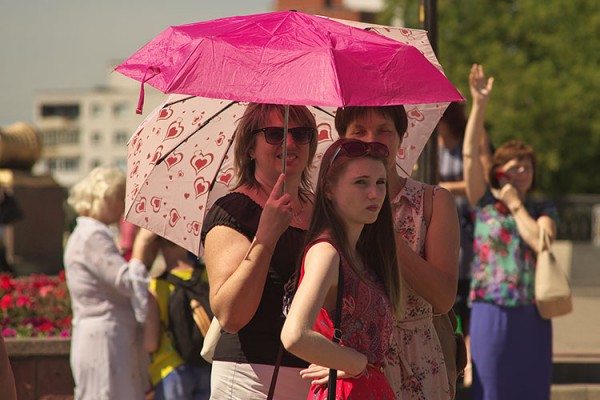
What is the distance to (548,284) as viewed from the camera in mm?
7496

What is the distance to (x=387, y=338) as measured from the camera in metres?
3.95

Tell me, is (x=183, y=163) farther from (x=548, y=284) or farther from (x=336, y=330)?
(x=548, y=284)

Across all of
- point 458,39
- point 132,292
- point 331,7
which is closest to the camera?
point 132,292

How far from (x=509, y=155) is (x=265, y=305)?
12.0ft

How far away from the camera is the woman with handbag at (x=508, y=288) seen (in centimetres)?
756

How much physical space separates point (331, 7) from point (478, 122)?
89291mm

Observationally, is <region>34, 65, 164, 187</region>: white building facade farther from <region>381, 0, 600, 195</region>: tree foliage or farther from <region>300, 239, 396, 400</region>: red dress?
<region>300, 239, 396, 400</region>: red dress

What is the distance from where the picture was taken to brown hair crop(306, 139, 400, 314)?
3889 mm

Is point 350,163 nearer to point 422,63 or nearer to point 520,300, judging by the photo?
point 422,63

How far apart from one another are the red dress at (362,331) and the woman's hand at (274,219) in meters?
0.17

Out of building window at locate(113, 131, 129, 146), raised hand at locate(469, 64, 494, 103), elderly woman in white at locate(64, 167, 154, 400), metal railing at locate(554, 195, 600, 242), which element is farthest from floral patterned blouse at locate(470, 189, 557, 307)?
building window at locate(113, 131, 129, 146)

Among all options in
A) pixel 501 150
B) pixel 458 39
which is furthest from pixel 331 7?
pixel 501 150

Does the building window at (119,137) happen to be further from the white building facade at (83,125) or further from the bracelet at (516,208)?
the bracelet at (516,208)

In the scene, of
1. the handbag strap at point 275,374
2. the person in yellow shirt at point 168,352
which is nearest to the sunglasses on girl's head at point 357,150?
the handbag strap at point 275,374
